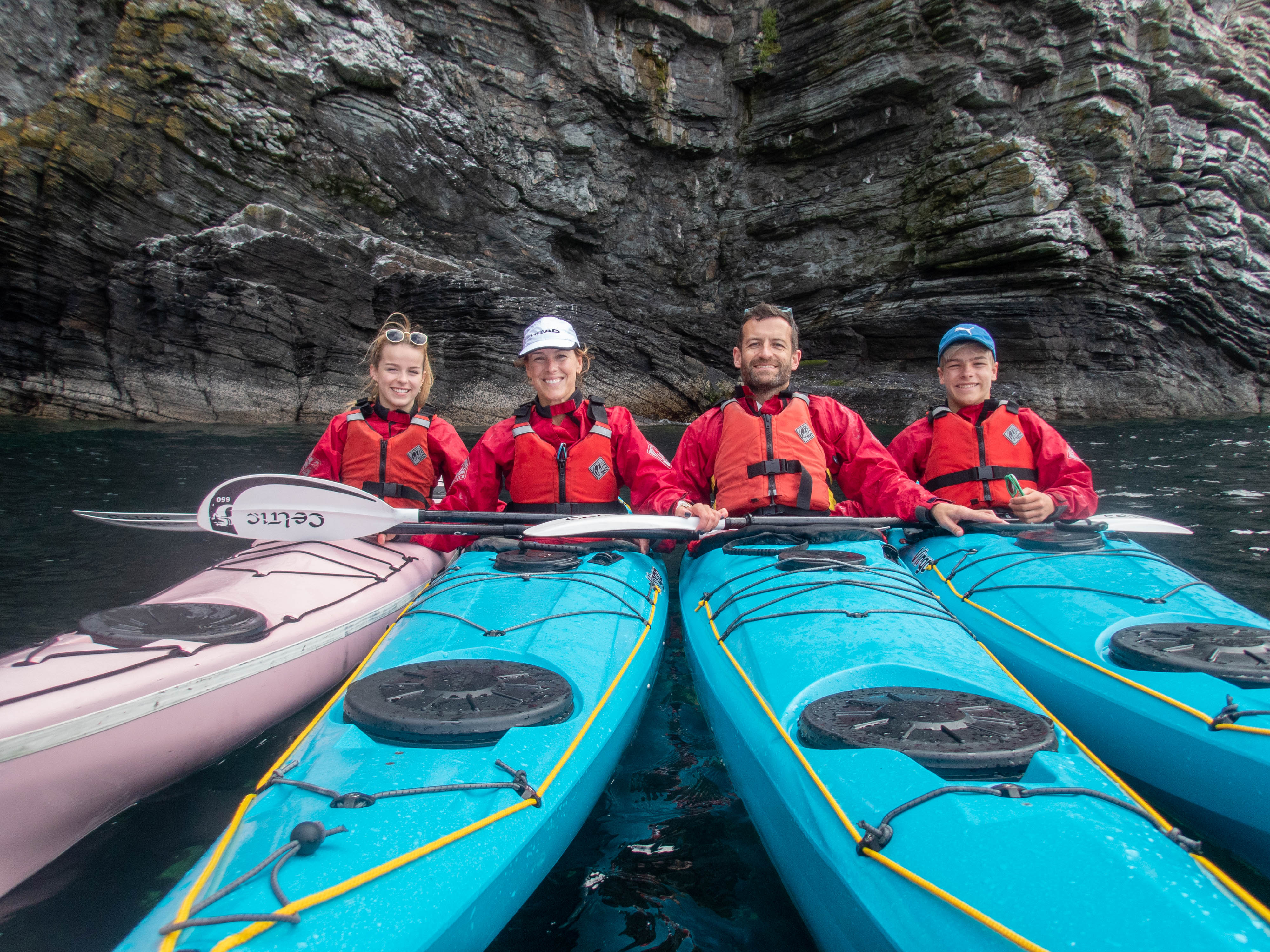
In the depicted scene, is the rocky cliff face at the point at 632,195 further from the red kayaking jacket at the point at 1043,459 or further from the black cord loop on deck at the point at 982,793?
the black cord loop on deck at the point at 982,793

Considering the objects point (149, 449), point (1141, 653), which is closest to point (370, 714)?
point (1141, 653)

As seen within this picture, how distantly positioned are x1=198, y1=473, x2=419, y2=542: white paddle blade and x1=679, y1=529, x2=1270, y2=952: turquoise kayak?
180cm

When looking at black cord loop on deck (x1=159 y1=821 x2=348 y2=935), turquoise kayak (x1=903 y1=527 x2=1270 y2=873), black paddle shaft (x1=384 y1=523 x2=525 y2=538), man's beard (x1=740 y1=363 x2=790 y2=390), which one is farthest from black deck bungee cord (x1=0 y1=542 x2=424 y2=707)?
turquoise kayak (x1=903 y1=527 x2=1270 y2=873)

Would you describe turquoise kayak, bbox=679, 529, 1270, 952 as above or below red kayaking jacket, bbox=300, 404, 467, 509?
below

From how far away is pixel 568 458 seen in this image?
3.20 metres

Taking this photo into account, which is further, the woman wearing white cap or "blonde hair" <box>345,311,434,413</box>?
"blonde hair" <box>345,311,434,413</box>

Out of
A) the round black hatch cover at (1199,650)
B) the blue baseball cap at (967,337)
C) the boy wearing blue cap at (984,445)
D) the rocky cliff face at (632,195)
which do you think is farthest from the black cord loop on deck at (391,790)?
the rocky cliff face at (632,195)

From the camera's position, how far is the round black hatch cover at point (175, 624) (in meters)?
1.87

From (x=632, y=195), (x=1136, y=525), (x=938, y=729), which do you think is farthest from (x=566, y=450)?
(x=632, y=195)

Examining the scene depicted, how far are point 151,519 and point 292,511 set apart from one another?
103cm

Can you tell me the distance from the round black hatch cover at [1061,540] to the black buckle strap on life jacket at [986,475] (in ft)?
1.78

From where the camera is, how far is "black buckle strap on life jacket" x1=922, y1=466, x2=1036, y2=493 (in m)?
3.42

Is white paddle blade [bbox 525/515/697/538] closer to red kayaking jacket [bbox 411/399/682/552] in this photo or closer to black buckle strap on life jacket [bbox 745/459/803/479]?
red kayaking jacket [bbox 411/399/682/552]

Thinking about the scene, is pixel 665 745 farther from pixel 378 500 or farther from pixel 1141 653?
pixel 378 500
